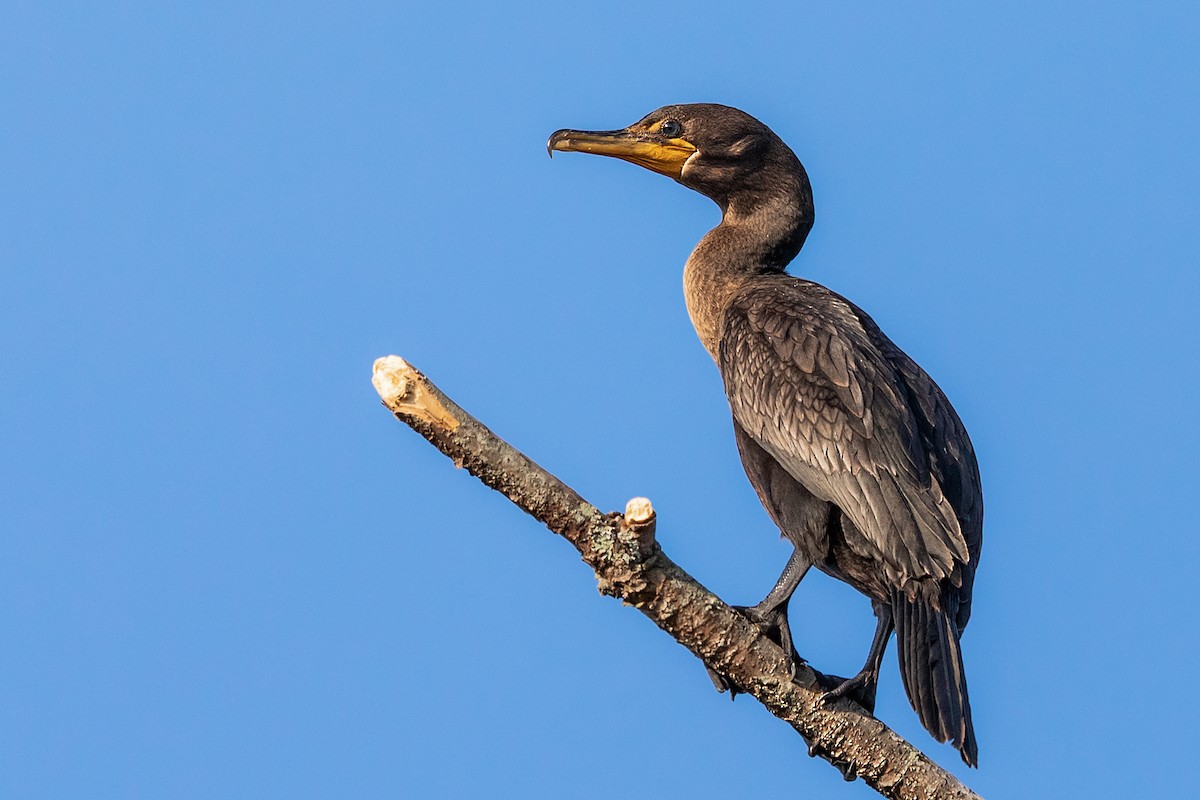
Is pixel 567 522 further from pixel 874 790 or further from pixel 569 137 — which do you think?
pixel 569 137

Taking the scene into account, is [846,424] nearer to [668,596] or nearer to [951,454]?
[951,454]

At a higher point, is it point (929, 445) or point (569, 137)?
point (569, 137)

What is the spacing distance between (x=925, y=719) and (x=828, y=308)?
1.84m

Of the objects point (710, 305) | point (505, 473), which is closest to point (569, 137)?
point (710, 305)

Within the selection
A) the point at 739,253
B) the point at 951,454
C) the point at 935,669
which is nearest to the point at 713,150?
the point at 739,253

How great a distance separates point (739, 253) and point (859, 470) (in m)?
1.68

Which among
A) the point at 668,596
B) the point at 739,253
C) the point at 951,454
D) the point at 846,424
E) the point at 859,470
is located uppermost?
the point at 739,253

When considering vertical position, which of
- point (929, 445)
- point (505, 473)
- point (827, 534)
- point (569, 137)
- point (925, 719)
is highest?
point (569, 137)

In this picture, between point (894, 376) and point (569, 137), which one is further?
point (569, 137)

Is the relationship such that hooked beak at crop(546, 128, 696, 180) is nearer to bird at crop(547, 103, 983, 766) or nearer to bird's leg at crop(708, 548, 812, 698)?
bird at crop(547, 103, 983, 766)

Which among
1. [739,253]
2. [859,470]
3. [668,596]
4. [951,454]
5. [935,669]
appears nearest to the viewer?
[668,596]

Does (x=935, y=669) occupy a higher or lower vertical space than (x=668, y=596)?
higher

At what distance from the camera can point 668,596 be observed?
17.0 feet

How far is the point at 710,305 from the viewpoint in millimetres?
6824
